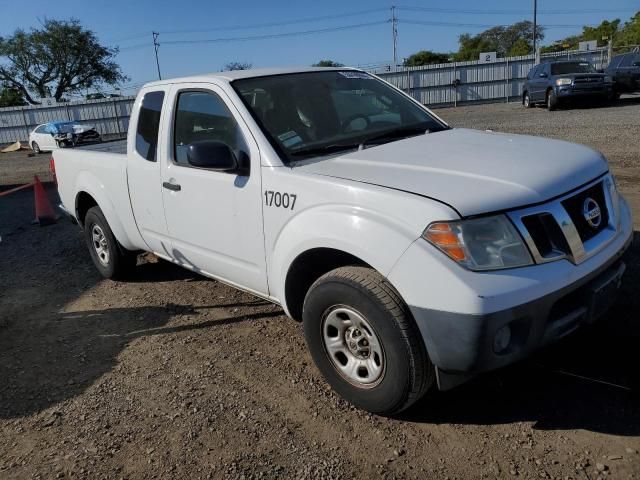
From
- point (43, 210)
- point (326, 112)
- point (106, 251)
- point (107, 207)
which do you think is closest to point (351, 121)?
point (326, 112)

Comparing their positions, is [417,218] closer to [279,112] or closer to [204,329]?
[279,112]

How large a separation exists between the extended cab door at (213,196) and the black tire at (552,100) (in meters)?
17.7

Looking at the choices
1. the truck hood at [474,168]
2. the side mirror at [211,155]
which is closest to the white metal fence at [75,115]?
the side mirror at [211,155]

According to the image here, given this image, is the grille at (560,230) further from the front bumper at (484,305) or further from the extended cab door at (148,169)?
the extended cab door at (148,169)

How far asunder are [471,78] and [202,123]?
99.5 ft

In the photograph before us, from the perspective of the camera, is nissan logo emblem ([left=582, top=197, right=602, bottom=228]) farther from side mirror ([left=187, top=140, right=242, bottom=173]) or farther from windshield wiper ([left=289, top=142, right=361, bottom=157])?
side mirror ([left=187, top=140, right=242, bottom=173])

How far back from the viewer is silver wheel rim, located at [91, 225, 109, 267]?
5520mm

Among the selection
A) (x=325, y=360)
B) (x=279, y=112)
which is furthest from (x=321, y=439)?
(x=279, y=112)

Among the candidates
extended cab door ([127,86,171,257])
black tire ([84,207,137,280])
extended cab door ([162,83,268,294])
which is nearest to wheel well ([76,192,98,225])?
black tire ([84,207,137,280])

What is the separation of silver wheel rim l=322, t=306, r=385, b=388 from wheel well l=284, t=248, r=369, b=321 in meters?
0.28

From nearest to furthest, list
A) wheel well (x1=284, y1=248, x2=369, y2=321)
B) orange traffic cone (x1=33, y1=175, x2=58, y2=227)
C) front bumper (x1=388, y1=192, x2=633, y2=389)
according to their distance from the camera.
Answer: front bumper (x1=388, y1=192, x2=633, y2=389) < wheel well (x1=284, y1=248, x2=369, y2=321) < orange traffic cone (x1=33, y1=175, x2=58, y2=227)

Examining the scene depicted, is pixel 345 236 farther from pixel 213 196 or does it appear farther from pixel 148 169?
pixel 148 169

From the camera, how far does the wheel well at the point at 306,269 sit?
304cm

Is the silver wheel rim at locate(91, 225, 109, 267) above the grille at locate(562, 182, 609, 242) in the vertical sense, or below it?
below
